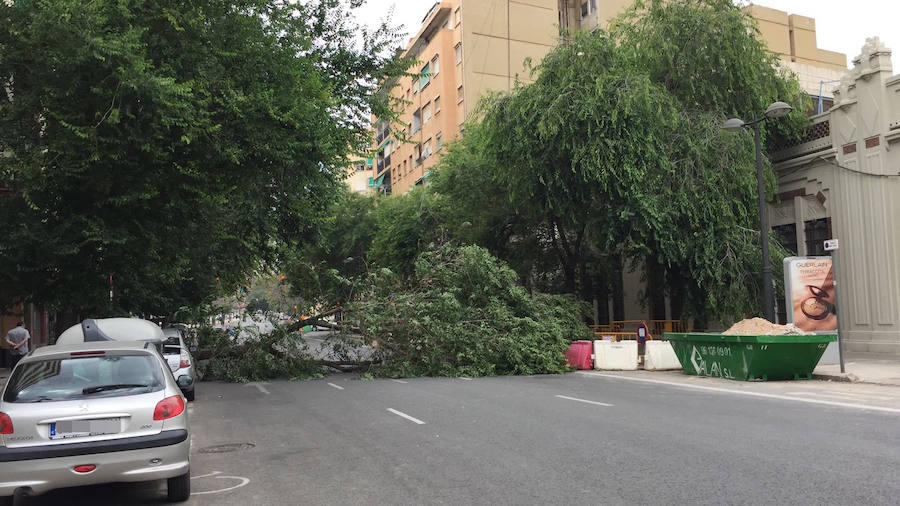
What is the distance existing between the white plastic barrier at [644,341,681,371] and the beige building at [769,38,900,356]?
6.38 metres

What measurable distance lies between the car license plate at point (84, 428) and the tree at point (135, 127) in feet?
19.4

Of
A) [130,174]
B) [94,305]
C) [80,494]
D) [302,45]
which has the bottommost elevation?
[80,494]

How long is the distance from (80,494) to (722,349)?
14.2m

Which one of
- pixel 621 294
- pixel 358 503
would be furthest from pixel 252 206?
pixel 621 294

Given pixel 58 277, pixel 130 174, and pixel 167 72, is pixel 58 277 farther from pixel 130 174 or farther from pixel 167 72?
pixel 167 72

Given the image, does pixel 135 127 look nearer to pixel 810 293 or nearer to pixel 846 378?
pixel 846 378

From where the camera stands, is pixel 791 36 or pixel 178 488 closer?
pixel 178 488

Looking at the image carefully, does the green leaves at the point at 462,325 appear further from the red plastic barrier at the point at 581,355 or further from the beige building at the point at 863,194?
the beige building at the point at 863,194

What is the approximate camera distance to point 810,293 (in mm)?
18656

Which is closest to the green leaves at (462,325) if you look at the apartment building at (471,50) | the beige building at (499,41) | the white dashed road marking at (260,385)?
the white dashed road marking at (260,385)

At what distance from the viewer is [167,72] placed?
40.4 ft

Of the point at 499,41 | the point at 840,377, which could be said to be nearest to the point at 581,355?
the point at 840,377

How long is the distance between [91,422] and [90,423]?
0.01 meters

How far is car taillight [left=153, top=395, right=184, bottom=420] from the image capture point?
643 centimetres
